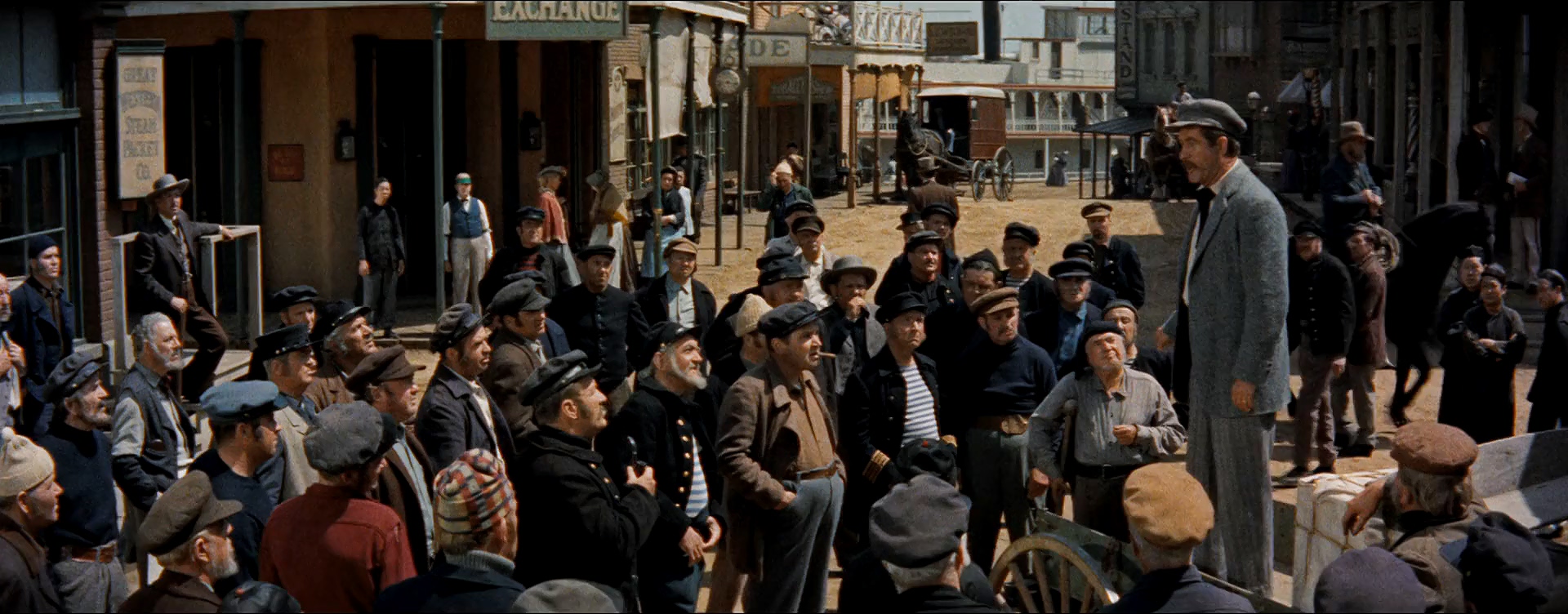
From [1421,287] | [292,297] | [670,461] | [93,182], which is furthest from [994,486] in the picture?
[93,182]

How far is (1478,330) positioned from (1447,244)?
1665 millimetres

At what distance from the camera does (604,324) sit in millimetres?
11219

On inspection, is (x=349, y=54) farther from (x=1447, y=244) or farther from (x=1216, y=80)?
(x=1216, y=80)

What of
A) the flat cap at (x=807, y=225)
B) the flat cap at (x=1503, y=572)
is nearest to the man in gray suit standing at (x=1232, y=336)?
the flat cap at (x=1503, y=572)

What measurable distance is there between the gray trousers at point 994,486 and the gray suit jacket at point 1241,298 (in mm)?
1847

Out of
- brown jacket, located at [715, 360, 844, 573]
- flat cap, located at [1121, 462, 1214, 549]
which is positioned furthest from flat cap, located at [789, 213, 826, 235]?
flat cap, located at [1121, 462, 1214, 549]

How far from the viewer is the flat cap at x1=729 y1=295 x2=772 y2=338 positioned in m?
9.19

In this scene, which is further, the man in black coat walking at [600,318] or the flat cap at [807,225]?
the flat cap at [807,225]

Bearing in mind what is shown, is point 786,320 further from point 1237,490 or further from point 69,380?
point 69,380

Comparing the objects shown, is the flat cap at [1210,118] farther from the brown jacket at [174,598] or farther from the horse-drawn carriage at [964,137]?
the horse-drawn carriage at [964,137]

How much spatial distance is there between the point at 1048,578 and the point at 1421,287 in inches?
292

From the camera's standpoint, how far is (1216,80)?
5938 cm

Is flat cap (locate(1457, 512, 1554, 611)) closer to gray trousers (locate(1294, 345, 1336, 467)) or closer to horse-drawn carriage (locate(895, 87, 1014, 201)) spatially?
gray trousers (locate(1294, 345, 1336, 467))

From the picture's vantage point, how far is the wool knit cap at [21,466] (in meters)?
6.71
